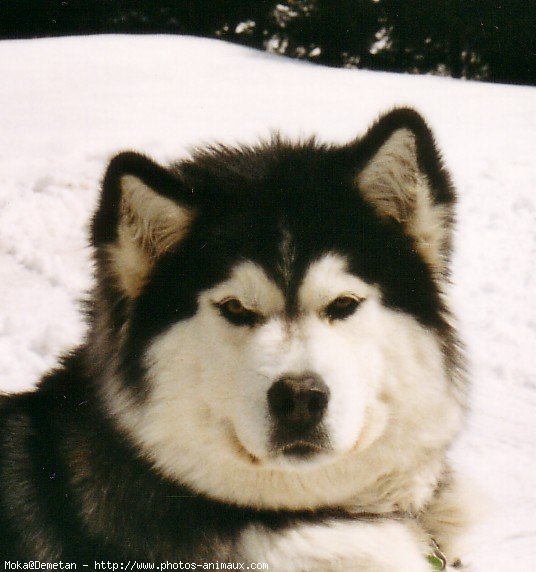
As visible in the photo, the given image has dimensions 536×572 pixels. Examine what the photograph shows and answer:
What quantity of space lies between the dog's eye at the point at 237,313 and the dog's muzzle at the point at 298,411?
283 millimetres

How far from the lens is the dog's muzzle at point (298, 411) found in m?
2.21

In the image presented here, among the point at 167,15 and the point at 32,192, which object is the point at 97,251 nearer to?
the point at 32,192

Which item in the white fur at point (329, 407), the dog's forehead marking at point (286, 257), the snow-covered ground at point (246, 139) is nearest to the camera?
the white fur at point (329, 407)

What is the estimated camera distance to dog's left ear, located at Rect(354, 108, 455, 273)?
2.52 metres

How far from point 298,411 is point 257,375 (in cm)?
16

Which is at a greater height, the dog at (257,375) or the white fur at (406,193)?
the white fur at (406,193)

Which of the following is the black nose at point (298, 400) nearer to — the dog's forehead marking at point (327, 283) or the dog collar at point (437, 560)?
the dog's forehead marking at point (327, 283)

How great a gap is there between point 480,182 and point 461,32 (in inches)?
317

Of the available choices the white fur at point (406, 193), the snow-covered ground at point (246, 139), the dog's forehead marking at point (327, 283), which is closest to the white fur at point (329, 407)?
the dog's forehead marking at point (327, 283)

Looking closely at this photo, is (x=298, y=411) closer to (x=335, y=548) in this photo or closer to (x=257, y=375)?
(x=257, y=375)

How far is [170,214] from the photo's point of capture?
2.55 m

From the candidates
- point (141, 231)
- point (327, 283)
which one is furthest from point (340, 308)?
point (141, 231)

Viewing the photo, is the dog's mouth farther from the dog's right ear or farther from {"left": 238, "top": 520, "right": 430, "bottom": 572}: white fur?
the dog's right ear

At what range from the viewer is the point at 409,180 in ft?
8.48
